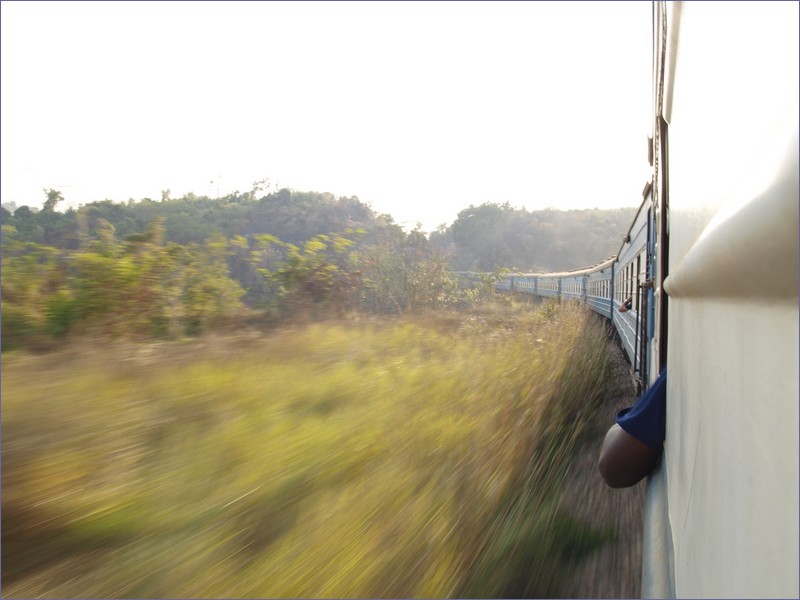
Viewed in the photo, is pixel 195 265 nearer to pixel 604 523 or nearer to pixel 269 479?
pixel 269 479

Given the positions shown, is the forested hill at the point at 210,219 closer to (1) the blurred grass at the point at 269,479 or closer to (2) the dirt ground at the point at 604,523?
(1) the blurred grass at the point at 269,479

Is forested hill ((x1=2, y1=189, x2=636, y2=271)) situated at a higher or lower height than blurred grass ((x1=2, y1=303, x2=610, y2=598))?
higher

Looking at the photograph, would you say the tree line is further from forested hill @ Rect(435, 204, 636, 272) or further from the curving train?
forested hill @ Rect(435, 204, 636, 272)

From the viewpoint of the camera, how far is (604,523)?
10.7ft

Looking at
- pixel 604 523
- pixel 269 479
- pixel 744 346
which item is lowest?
pixel 604 523

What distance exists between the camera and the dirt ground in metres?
2.57

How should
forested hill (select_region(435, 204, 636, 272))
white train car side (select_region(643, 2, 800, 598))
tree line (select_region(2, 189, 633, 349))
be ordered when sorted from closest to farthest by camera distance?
white train car side (select_region(643, 2, 800, 598)), tree line (select_region(2, 189, 633, 349)), forested hill (select_region(435, 204, 636, 272))

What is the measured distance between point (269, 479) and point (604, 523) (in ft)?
6.53

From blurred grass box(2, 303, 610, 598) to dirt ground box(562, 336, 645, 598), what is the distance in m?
0.09

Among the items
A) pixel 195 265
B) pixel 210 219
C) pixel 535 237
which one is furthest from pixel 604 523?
pixel 535 237

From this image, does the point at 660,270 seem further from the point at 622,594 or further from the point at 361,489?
the point at 361,489

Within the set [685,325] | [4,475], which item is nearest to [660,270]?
[685,325]

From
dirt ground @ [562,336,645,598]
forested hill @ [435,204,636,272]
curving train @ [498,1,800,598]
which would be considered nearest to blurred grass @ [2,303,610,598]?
dirt ground @ [562,336,645,598]

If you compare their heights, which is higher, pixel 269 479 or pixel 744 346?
pixel 744 346
